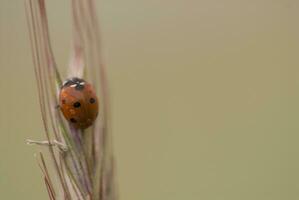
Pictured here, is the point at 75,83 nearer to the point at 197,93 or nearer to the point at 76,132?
the point at 76,132

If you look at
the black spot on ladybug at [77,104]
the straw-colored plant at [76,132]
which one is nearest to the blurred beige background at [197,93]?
the black spot on ladybug at [77,104]

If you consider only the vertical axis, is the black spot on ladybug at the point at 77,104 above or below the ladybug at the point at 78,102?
below

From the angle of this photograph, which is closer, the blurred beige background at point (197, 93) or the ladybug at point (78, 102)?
the ladybug at point (78, 102)

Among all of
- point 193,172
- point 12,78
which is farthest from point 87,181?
point 12,78

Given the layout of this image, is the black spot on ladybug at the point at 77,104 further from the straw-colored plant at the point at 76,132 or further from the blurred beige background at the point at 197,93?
the blurred beige background at the point at 197,93

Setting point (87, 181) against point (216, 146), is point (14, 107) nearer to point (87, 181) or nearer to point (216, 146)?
point (216, 146)

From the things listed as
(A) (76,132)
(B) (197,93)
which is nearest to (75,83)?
(A) (76,132)

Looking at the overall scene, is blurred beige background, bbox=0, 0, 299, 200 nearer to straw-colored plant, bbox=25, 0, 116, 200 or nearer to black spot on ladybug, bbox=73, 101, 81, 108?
black spot on ladybug, bbox=73, 101, 81, 108
